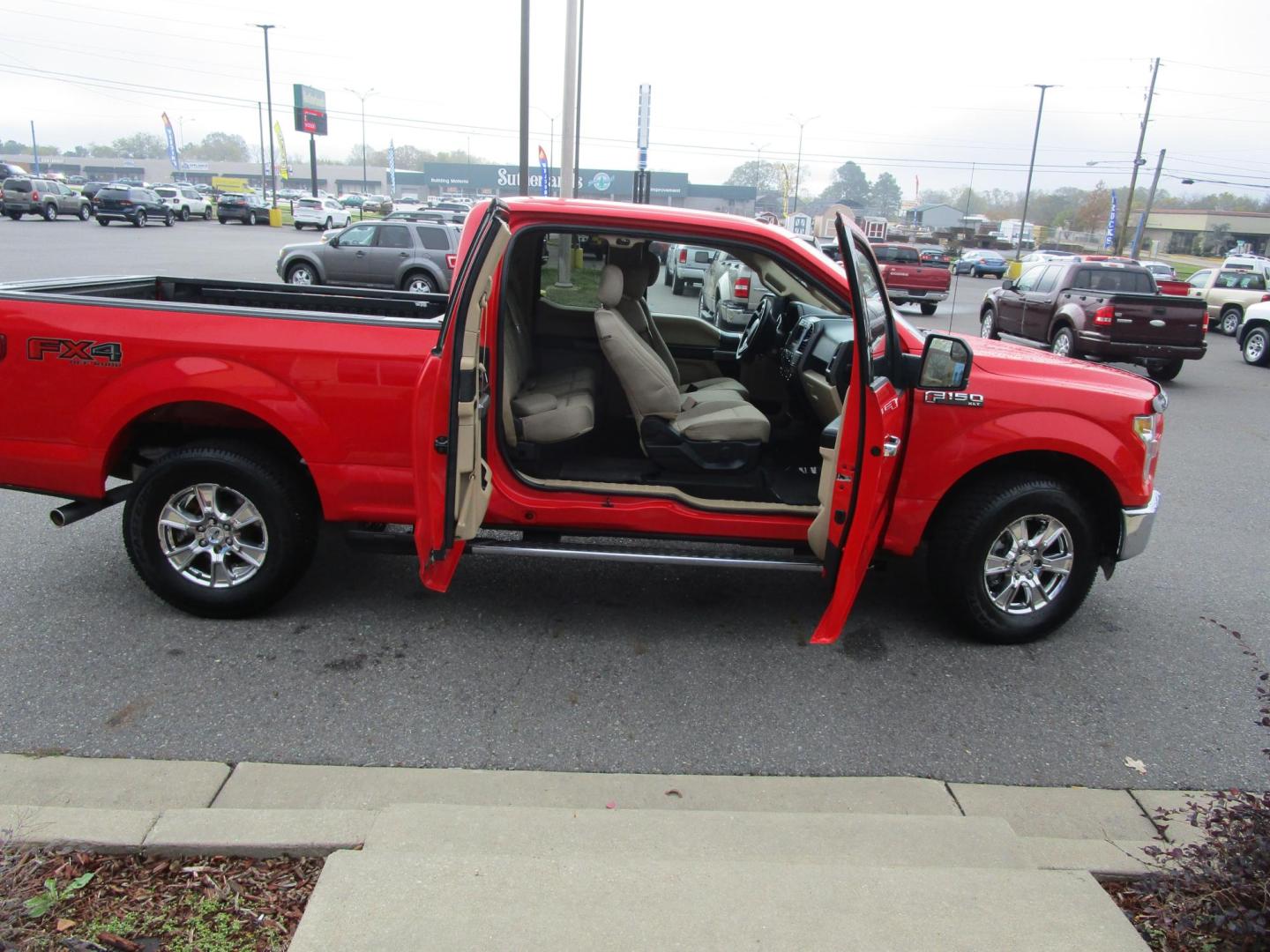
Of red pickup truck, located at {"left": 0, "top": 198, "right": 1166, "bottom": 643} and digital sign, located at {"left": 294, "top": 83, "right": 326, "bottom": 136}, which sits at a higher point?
digital sign, located at {"left": 294, "top": 83, "right": 326, "bottom": 136}

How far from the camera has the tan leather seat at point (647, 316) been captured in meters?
5.12

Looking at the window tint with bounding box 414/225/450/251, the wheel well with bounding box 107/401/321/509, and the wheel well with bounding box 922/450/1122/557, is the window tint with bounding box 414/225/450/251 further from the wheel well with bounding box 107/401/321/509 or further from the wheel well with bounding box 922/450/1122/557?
the wheel well with bounding box 922/450/1122/557

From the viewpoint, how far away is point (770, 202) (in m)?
76.9

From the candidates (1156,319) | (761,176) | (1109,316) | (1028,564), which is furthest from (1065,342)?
(761,176)

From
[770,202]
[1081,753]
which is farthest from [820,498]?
[770,202]

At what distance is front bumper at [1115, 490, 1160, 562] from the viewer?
448 centimetres

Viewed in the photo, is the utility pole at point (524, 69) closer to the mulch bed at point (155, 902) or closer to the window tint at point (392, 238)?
A: the window tint at point (392, 238)

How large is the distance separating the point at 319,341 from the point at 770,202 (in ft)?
253

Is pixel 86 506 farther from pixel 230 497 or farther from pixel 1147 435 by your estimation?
pixel 1147 435

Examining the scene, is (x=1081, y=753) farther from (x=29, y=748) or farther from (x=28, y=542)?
(x=28, y=542)

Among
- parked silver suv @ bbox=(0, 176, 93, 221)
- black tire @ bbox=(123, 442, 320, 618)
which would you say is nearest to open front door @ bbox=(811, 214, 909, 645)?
black tire @ bbox=(123, 442, 320, 618)

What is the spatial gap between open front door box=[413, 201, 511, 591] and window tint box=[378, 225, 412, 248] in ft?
56.2

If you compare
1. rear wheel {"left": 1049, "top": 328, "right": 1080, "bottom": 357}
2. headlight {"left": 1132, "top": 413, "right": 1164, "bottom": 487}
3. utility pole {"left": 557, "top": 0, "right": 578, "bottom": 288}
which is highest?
utility pole {"left": 557, "top": 0, "right": 578, "bottom": 288}

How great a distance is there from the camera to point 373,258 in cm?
2005
